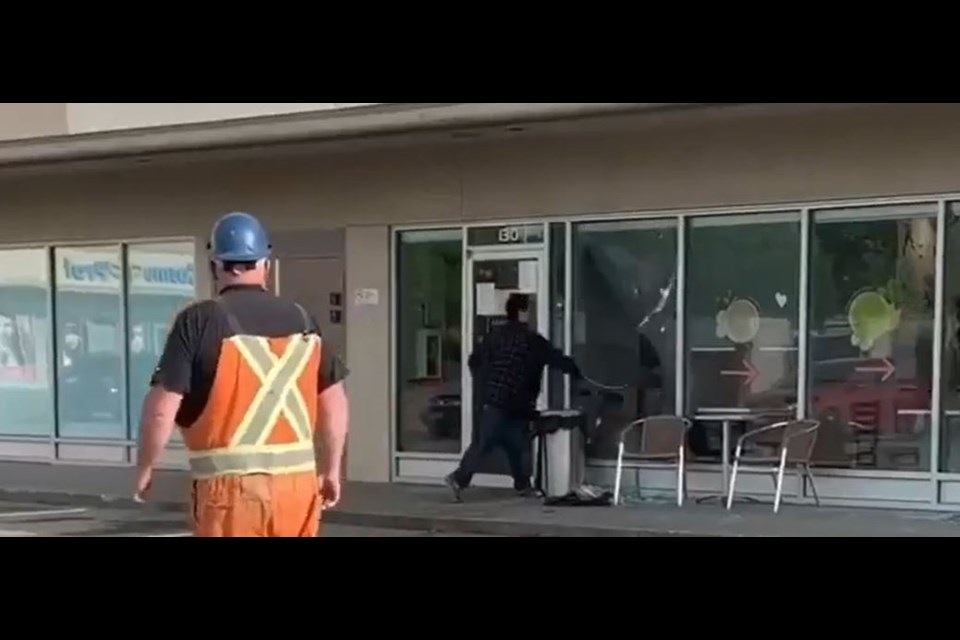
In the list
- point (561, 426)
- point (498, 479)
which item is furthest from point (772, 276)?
point (498, 479)

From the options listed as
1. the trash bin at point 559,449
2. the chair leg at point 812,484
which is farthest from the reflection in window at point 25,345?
the chair leg at point 812,484

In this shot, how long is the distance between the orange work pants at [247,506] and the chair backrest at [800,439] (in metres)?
7.30

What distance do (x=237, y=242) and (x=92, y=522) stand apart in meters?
8.20

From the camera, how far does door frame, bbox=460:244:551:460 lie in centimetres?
1212

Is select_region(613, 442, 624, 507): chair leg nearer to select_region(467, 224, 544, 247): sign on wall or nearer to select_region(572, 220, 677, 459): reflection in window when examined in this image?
select_region(572, 220, 677, 459): reflection in window

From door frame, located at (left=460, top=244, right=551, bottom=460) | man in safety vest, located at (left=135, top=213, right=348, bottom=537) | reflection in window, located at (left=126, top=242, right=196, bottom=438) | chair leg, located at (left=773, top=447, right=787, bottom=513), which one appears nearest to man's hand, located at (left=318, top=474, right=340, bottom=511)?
man in safety vest, located at (left=135, top=213, right=348, bottom=537)

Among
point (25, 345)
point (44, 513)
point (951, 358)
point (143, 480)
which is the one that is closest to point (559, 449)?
point (951, 358)

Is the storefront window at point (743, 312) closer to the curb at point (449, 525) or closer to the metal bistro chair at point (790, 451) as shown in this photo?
the metal bistro chair at point (790, 451)

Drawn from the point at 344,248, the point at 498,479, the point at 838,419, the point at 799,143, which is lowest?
the point at 498,479

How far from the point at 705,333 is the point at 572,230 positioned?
5.41 ft

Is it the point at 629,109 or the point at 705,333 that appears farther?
the point at 705,333

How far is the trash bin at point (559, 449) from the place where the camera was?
11102 millimetres
